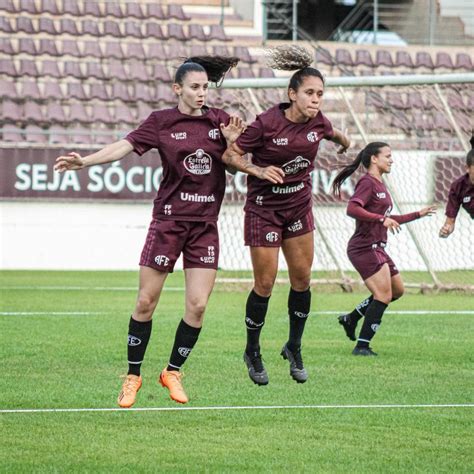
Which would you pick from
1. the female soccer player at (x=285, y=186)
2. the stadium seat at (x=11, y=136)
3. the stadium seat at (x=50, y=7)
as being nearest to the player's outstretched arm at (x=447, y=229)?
the female soccer player at (x=285, y=186)

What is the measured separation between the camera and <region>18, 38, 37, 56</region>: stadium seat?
2566cm

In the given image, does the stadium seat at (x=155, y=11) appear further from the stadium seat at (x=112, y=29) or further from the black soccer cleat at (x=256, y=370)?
the black soccer cleat at (x=256, y=370)

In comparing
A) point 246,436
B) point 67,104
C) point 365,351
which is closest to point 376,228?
point 365,351

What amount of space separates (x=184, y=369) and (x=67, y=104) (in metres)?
15.8

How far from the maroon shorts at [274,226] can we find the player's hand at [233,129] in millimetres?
802

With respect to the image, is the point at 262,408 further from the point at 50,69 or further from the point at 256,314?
the point at 50,69

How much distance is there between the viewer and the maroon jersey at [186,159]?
25.5 feet

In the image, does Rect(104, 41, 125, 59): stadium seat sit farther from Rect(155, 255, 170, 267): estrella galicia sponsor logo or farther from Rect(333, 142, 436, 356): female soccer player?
Rect(155, 255, 170, 267): estrella galicia sponsor logo

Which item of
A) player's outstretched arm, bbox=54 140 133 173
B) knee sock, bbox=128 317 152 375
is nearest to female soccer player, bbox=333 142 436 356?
knee sock, bbox=128 317 152 375

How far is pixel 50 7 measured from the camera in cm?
2684

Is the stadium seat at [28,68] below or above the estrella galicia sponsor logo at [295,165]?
below

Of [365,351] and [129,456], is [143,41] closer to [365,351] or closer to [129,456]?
[365,351]

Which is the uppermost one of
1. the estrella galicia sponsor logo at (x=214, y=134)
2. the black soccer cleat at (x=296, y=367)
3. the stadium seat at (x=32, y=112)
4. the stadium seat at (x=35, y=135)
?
the estrella galicia sponsor logo at (x=214, y=134)

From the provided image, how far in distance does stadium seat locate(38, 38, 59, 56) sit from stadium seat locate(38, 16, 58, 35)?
0.36 metres
